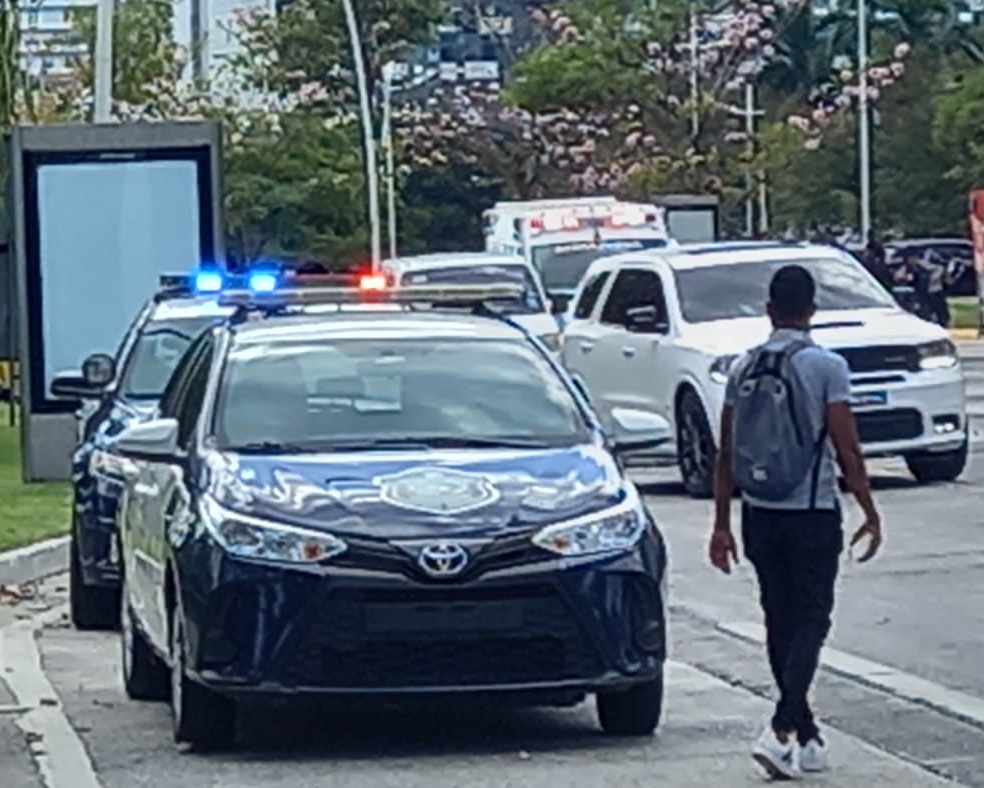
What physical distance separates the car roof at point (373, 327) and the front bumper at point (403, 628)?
1.63 metres

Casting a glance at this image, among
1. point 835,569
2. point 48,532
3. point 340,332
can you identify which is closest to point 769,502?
point 835,569

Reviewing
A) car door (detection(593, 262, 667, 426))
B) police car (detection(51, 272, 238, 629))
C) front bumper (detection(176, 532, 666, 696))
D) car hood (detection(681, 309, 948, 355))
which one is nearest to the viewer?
front bumper (detection(176, 532, 666, 696))

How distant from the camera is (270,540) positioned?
34.7 ft

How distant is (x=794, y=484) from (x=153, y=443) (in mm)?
2667

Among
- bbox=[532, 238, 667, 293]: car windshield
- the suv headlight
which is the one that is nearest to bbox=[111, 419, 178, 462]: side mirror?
the suv headlight

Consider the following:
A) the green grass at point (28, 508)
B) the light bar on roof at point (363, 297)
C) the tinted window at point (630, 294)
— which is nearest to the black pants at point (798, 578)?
the light bar on roof at point (363, 297)

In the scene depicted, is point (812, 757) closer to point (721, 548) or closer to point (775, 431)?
point (721, 548)

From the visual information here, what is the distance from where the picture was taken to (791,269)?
10.7m

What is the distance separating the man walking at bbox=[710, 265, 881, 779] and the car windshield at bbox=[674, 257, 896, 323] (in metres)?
12.4

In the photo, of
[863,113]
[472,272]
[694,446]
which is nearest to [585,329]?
[694,446]

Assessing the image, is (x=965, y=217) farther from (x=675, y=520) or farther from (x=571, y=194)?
(x=675, y=520)

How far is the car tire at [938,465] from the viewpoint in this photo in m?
22.7

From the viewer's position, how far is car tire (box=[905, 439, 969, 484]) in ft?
74.6

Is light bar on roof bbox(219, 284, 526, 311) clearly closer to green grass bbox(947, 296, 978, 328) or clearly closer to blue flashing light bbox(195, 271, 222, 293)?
blue flashing light bbox(195, 271, 222, 293)
